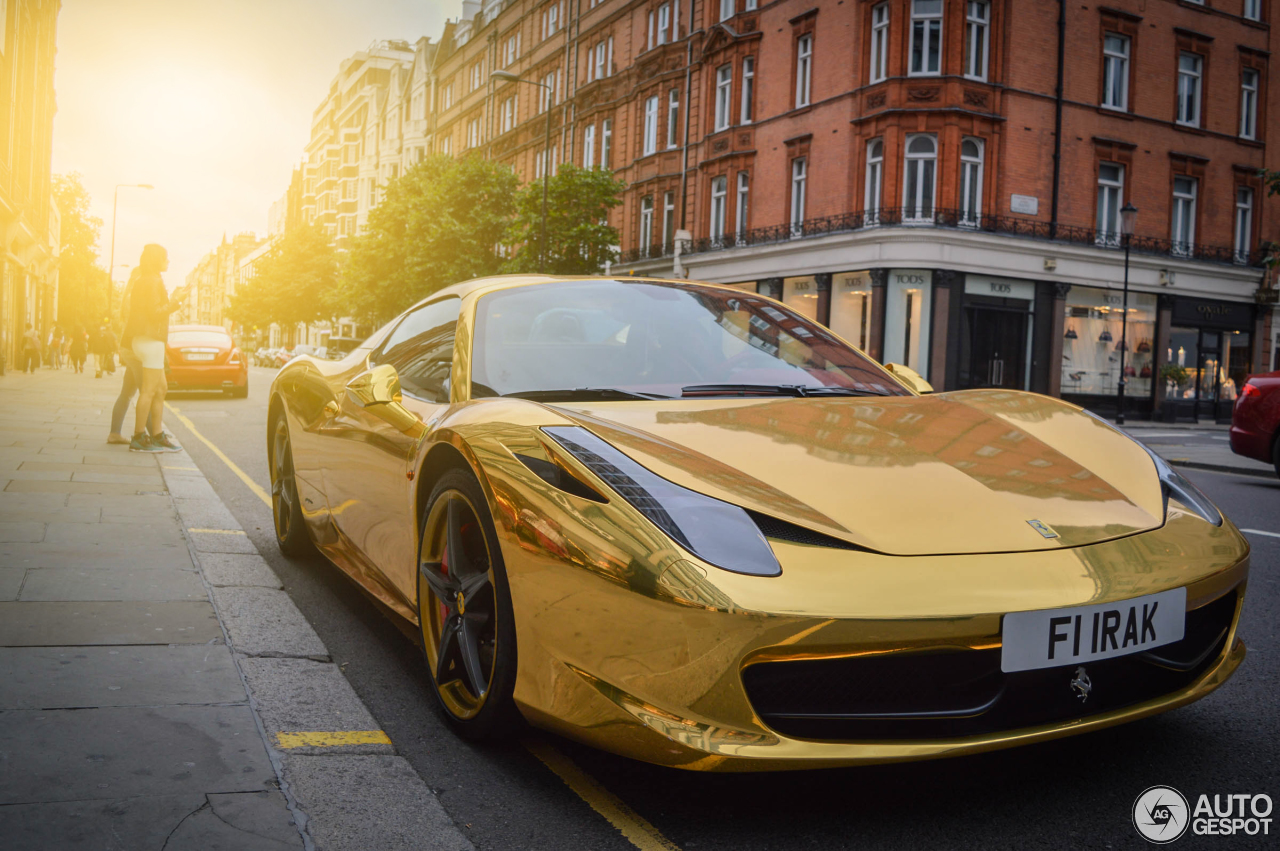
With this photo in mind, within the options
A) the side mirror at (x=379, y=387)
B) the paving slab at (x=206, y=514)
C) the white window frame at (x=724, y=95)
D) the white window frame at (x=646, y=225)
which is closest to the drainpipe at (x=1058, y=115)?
the white window frame at (x=724, y=95)

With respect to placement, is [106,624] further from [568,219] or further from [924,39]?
[568,219]

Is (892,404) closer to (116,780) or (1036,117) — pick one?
(116,780)

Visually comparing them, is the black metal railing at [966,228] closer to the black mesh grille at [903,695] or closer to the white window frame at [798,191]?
the white window frame at [798,191]

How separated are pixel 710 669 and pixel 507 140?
52794 millimetres

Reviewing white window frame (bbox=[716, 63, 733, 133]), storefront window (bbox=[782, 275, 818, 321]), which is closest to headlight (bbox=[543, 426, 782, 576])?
storefront window (bbox=[782, 275, 818, 321])

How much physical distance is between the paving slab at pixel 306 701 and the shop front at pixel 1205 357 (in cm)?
3081

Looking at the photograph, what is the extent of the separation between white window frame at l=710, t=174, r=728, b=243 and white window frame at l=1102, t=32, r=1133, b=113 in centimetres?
1134

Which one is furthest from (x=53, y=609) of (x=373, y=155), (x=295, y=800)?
(x=373, y=155)

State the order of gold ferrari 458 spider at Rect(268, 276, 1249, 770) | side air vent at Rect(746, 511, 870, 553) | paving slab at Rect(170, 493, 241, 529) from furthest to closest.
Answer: paving slab at Rect(170, 493, 241, 529)
side air vent at Rect(746, 511, 870, 553)
gold ferrari 458 spider at Rect(268, 276, 1249, 770)

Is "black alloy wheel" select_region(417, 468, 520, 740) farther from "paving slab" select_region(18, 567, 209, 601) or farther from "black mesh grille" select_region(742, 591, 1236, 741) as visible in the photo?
"paving slab" select_region(18, 567, 209, 601)

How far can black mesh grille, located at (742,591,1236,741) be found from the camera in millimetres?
2062

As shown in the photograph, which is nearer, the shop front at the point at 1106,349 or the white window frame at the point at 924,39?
the white window frame at the point at 924,39

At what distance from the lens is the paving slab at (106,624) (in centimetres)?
339

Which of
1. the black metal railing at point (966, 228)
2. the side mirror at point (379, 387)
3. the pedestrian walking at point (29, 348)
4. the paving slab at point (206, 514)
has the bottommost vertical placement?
the paving slab at point (206, 514)
